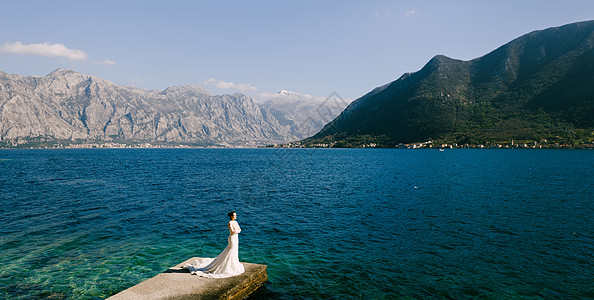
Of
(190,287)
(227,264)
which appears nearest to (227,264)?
(227,264)

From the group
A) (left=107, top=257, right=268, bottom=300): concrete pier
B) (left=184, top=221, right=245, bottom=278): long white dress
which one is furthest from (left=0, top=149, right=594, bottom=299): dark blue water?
(left=184, top=221, right=245, bottom=278): long white dress

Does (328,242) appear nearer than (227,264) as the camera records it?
No

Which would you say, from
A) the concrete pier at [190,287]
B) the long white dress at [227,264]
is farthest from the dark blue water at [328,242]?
the long white dress at [227,264]

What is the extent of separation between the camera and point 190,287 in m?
14.3

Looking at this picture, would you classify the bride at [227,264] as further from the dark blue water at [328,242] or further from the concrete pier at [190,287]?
the dark blue water at [328,242]

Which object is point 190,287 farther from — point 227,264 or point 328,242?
point 328,242

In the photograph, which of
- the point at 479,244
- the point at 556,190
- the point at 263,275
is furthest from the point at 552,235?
the point at 556,190

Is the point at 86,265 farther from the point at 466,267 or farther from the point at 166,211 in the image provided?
the point at 466,267

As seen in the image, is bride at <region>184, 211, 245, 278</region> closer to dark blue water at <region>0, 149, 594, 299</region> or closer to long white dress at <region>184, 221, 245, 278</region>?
long white dress at <region>184, 221, 245, 278</region>

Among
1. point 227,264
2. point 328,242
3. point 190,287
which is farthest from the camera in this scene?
point 328,242

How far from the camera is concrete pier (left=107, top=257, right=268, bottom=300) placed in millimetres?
13508

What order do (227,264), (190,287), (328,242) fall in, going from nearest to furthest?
(190,287)
(227,264)
(328,242)

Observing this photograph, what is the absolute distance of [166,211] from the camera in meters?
39.3

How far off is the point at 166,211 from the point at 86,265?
61.6ft
